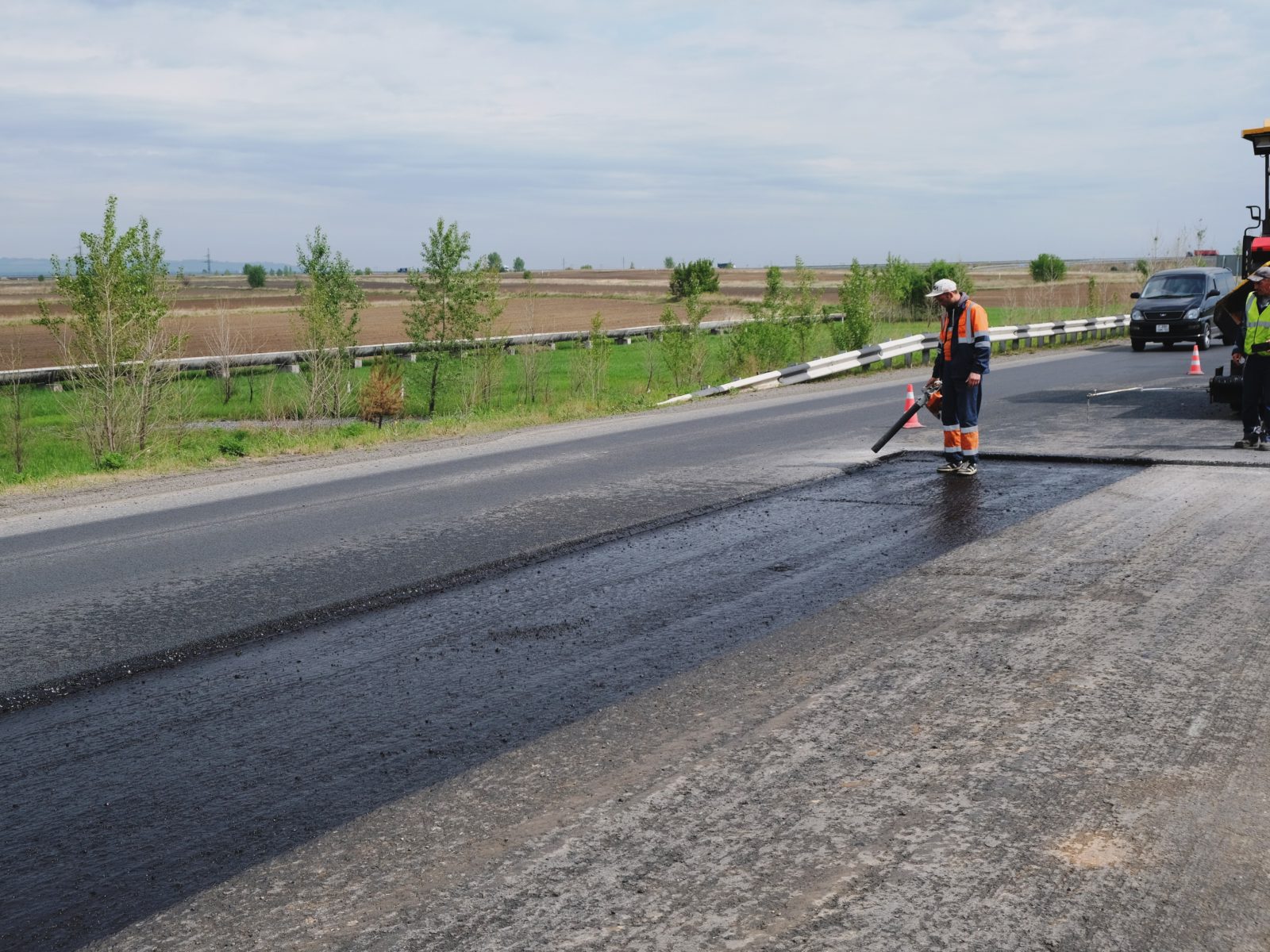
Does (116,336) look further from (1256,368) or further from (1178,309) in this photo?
(1178,309)

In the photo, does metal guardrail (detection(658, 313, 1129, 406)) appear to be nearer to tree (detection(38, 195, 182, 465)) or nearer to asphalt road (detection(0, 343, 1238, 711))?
asphalt road (detection(0, 343, 1238, 711))

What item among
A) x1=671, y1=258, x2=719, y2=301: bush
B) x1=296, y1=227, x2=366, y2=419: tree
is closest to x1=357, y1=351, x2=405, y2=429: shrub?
x1=296, y1=227, x2=366, y2=419: tree

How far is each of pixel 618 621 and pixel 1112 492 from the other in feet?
18.0

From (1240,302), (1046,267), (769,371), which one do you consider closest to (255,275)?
(1046,267)

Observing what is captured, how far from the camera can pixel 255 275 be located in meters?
149

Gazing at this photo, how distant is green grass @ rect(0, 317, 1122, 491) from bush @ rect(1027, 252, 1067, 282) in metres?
65.0

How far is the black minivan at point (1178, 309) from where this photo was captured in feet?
94.8

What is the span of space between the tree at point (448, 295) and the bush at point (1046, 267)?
80.5m

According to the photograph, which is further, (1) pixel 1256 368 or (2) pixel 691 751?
(1) pixel 1256 368

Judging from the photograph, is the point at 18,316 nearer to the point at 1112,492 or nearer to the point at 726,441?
the point at 726,441

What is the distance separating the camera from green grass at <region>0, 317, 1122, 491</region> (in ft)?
58.7

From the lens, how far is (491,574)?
→ 8.00 m

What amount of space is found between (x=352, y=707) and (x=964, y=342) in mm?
7680

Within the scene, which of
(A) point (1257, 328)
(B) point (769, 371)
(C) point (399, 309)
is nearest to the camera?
(A) point (1257, 328)
